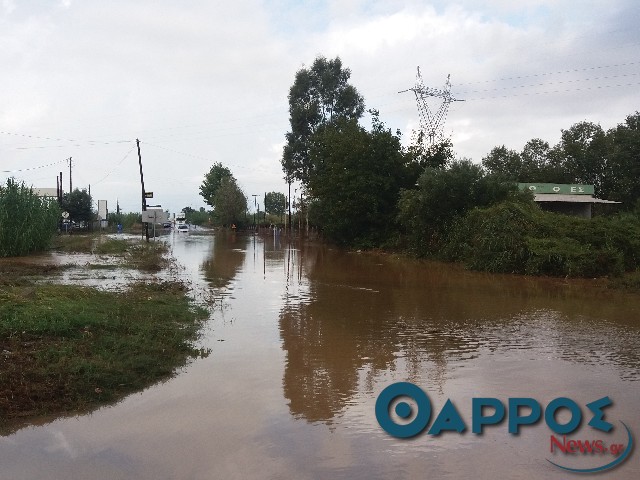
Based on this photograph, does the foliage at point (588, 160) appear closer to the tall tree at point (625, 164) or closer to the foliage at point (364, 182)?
the tall tree at point (625, 164)

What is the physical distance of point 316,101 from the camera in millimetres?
51875

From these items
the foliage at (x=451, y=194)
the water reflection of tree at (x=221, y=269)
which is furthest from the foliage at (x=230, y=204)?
the foliage at (x=451, y=194)

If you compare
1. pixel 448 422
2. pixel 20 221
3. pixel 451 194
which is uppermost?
pixel 451 194

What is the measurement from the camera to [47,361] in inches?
295

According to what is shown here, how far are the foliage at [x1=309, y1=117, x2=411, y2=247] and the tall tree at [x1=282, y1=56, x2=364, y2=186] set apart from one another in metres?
13.1

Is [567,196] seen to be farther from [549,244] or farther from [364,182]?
[549,244]

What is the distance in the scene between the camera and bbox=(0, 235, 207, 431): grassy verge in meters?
6.69

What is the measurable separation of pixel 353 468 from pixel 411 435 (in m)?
0.94

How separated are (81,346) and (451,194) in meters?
23.1

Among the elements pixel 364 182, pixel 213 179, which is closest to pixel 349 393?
pixel 364 182

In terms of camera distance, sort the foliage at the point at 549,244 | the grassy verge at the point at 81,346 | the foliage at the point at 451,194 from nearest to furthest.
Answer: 1. the grassy verge at the point at 81,346
2. the foliage at the point at 549,244
3. the foliage at the point at 451,194

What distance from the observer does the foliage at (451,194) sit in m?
28.8

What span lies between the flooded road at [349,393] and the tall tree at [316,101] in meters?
38.0

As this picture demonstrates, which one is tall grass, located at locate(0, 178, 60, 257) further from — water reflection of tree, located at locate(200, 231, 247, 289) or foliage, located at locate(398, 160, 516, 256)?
foliage, located at locate(398, 160, 516, 256)
